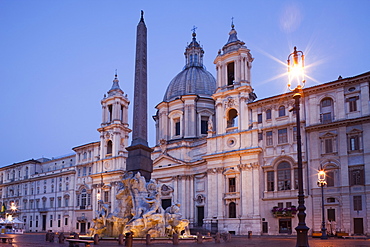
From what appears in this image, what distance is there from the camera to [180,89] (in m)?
58.7

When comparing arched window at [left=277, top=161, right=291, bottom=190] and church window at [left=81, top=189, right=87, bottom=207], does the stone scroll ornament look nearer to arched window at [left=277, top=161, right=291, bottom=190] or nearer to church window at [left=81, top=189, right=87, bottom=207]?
arched window at [left=277, top=161, right=291, bottom=190]

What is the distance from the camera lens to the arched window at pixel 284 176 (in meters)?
39.6

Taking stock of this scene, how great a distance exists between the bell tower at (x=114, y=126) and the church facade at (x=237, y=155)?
0.51ft

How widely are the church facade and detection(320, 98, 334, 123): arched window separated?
0.32 ft

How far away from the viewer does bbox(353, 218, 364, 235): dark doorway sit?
34406 mm

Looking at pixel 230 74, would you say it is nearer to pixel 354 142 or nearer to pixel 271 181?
pixel 271 181

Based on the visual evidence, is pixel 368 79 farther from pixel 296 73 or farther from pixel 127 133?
pixel 127 133

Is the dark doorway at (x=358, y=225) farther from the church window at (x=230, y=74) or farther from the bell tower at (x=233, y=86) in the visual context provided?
Answer: the church window at (x=230, y=74)

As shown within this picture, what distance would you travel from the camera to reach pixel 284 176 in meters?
39.9

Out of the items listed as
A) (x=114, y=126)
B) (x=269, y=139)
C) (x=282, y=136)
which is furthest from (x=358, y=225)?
(x=114, y=126)

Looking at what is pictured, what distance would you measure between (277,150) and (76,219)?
118 ft

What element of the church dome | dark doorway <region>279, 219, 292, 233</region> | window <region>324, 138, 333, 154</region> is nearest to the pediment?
the church dome

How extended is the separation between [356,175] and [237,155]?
12528 mm

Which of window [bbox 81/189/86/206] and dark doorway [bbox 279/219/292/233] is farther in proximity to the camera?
window [bbox 81/189/86/206]
